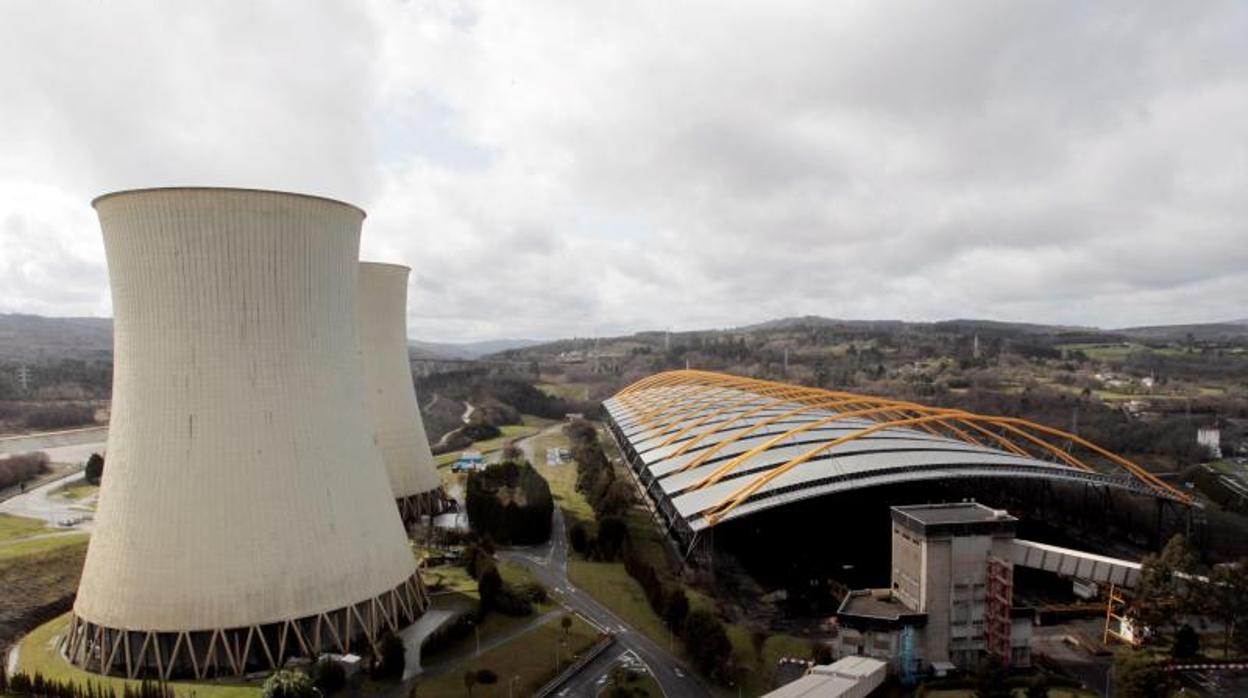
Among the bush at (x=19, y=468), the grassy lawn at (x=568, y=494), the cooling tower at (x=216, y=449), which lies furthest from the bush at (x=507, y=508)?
the bush at (x=19, y=468)

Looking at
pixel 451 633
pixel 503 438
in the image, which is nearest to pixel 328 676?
pixel 451 633

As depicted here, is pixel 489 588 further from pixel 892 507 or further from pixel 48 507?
pixel 48 507

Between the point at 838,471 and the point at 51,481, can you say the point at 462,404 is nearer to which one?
the point at 51,481

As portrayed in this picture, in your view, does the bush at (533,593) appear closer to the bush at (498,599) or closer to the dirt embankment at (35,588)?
the bush at (498,599)

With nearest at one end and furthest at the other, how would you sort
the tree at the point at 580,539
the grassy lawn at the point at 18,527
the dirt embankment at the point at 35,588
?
the dirt embankment at the point at 35,588
the grassy lawn at the point at 18,527
the tree at the point at 580,539

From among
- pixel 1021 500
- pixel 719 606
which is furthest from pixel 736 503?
pixel 1021 500
